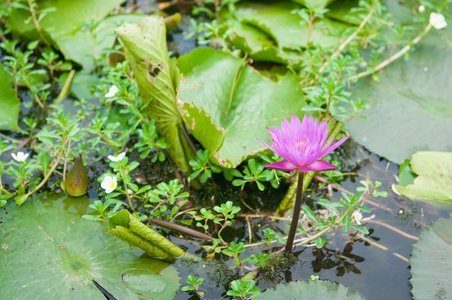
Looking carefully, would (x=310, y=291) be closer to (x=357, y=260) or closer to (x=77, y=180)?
(x=357, y=260)

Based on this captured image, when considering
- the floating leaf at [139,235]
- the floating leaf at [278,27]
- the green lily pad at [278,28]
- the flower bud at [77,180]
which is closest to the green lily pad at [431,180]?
the green lily pad at [278,28]

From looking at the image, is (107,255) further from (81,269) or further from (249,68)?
(249,68)

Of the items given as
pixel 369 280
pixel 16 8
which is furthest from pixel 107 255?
pixel 16 8

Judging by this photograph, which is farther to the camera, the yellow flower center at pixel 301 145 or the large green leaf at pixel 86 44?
the large green leaf at pixel 86 44

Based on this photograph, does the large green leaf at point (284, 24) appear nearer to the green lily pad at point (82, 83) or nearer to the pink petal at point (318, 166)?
the green lily pad at point (82, 83)

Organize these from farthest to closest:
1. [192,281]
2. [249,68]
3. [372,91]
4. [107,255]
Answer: [372,91]
[249,68]
[107,255]
[192,281]

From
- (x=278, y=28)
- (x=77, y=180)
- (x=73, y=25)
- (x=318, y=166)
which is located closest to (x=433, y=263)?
(x=318, y=166)

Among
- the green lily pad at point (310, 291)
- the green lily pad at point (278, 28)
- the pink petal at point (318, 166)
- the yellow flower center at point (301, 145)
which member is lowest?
the green lily pad at point (310, 291)
